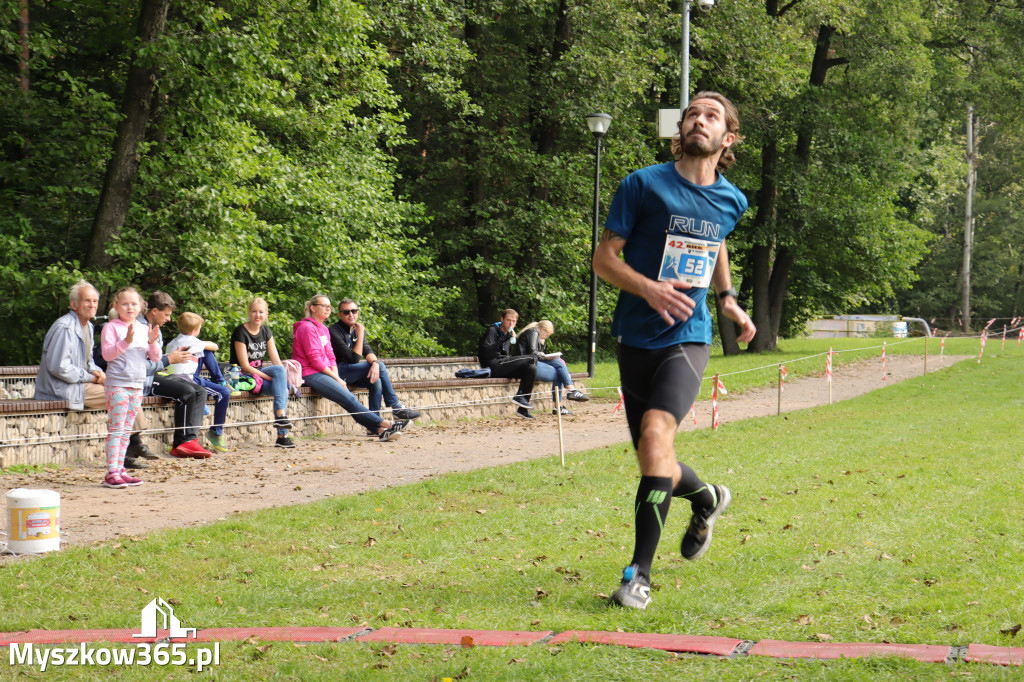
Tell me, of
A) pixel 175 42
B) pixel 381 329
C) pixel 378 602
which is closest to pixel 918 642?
pixel 378 602

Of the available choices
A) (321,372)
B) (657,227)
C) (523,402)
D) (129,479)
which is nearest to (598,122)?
(523,402)

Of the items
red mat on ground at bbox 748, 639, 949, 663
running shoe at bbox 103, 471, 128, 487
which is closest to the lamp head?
running shoe at bbox 103, 471, 128, 487

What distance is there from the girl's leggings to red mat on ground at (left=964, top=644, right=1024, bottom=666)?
287 inches

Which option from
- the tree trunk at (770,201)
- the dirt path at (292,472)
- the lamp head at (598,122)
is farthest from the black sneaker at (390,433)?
the tree trunk at (770,201)

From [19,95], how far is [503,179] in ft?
39.6

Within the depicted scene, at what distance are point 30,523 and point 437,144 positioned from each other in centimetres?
2106

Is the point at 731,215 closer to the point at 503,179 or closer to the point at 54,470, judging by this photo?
the point at 54,470

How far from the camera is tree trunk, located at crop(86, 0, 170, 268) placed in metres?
14.3

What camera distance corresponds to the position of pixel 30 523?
20.2 feet

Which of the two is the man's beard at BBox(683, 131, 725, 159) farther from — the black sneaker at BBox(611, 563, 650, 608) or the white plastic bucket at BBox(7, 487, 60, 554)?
the white plastic bucket at BBox(7, 487, 60, 554)

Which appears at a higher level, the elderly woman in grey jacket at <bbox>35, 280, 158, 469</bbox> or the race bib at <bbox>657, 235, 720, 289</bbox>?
the race bib at <bbox>657, 235, 720, 289</bbox>

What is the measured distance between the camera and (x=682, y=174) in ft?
15.4

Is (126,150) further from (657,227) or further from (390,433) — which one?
(657,227)

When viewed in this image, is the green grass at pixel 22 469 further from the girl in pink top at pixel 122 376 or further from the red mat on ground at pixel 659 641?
the red mat on ground at pixel 659 641
